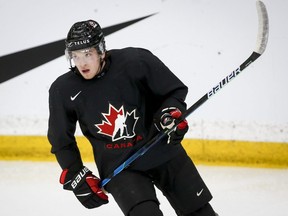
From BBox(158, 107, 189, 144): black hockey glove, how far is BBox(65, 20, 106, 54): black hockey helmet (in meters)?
0.37

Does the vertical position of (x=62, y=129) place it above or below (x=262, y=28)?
below

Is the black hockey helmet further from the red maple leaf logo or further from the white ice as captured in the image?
the white ice

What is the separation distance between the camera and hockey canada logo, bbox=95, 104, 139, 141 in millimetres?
2334

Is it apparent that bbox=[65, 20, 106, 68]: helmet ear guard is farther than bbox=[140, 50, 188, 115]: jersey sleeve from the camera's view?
No

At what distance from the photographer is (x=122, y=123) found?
2344 millimetres

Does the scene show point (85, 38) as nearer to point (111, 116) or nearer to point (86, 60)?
point (86, 60)

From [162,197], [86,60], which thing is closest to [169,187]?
[86,60]

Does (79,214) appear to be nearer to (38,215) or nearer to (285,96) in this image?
(38,215)

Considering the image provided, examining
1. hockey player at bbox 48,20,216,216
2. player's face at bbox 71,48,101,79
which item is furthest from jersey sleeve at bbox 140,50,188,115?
player's face at bbox 71,48,101,79

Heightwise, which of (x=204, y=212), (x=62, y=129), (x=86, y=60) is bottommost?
(x=204, y=212)

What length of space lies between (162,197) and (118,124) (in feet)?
4.27

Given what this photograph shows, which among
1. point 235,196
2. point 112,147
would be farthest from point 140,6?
point 112,147

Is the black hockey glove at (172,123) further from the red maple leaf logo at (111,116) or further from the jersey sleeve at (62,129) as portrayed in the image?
the jersey sleeve at (62,129)

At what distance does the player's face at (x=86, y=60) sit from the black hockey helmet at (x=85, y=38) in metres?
0.02
